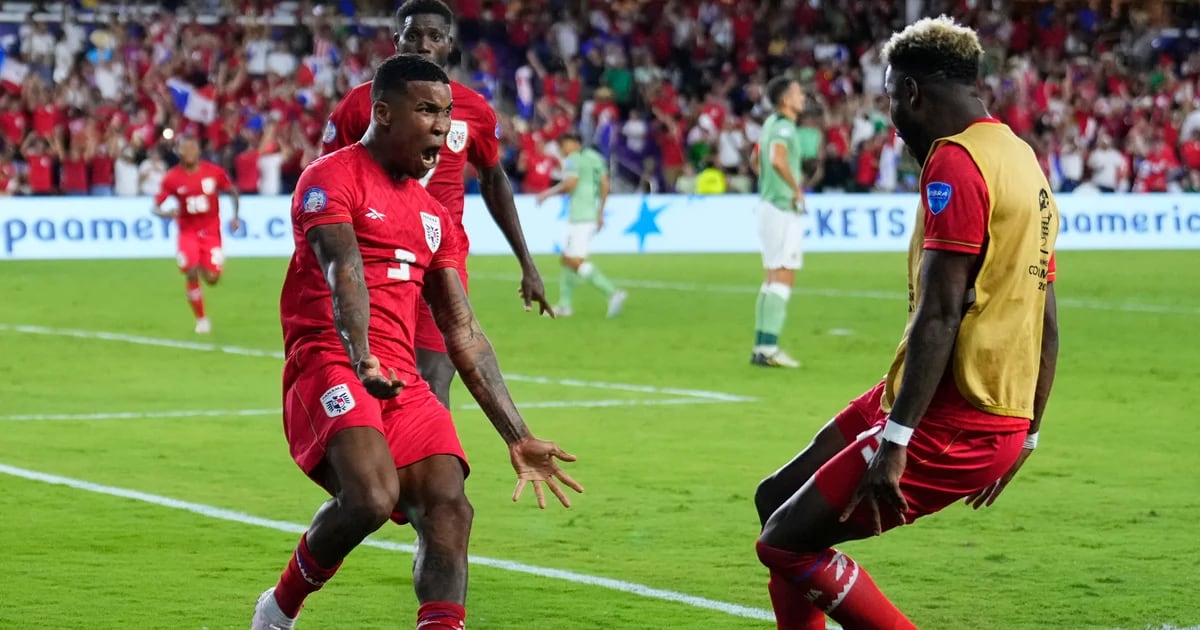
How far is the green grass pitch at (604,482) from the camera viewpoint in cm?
731

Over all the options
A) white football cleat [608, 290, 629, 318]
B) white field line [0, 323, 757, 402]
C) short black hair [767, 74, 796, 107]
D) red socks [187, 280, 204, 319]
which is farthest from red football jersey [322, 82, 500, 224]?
white football cleat [608, 290, 629, 318]

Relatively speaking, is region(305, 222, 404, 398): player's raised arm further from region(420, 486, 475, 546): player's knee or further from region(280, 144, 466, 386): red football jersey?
region(420, 486, 475, 546): player's knee

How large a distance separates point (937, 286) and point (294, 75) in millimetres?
29666

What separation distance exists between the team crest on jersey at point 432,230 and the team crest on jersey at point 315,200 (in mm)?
371

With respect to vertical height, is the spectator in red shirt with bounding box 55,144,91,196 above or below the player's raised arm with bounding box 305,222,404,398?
below

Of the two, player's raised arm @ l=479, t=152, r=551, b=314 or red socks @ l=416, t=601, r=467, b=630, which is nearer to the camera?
red socks @ l=416, t=601, r=467, b=630

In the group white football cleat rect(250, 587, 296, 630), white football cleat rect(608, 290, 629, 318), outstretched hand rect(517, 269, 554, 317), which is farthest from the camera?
white football cleat rect(608, 290, 629, 318)

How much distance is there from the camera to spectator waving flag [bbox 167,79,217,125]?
32094 mm

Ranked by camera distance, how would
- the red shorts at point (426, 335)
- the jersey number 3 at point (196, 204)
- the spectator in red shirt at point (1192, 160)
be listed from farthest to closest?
the spectator in red shirt at point (1192, 160), the jersey number 3 at point (196, 204), the red shorts at point (426, 335)

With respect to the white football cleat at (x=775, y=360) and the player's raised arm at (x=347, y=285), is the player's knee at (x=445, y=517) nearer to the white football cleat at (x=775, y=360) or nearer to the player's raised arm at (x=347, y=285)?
the player's raised arm at (x=347, y=285)

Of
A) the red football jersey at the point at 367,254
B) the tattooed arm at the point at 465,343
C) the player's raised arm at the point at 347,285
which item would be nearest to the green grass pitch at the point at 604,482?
the tattooed arm at the point at 465,343

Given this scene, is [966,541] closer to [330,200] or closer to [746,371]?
[330,200]

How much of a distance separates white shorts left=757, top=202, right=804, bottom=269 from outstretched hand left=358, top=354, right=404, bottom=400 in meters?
10.5

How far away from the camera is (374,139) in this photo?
595cm
